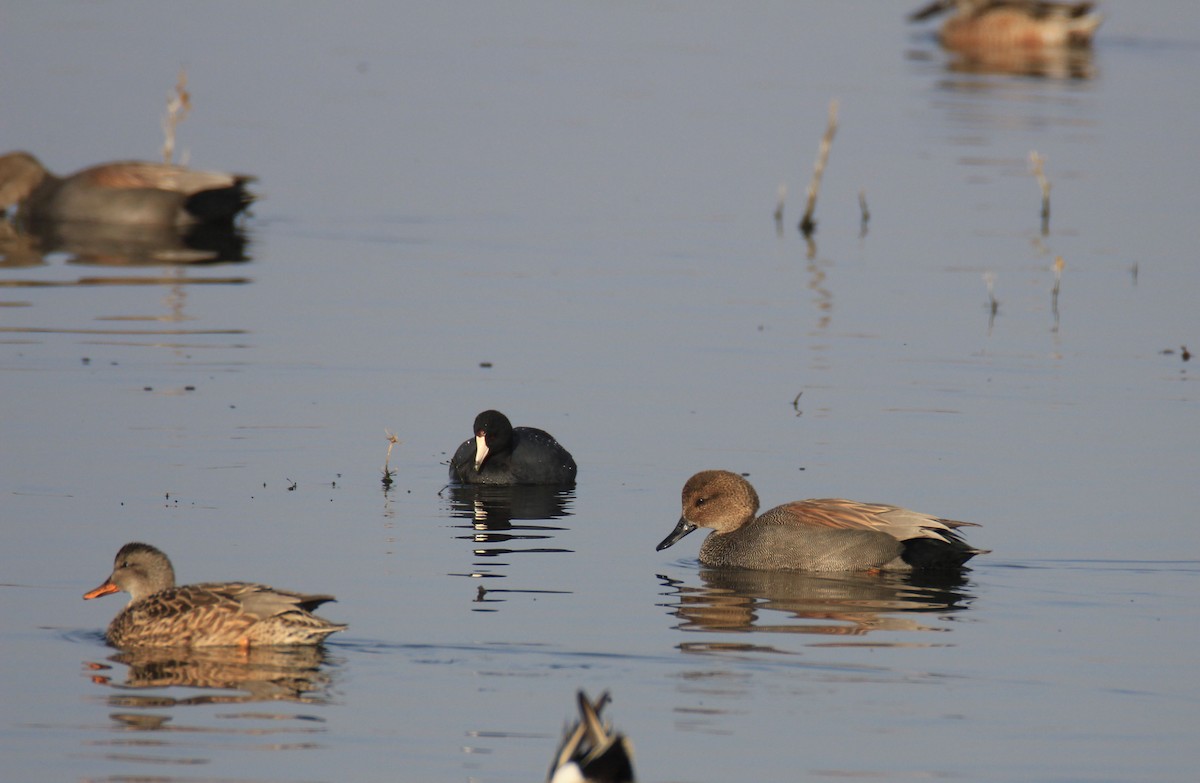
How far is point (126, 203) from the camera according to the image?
81.8 ft

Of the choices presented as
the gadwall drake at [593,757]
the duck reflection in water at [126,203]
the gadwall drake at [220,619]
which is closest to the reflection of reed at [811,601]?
the gadwall drake at [220,619]

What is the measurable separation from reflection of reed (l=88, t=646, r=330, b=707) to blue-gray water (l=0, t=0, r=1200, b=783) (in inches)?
2.1

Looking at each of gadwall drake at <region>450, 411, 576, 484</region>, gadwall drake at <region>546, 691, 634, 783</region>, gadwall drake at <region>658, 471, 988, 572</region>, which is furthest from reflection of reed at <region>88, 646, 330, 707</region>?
gadwall drake at <region>450, 411, 576, 484</region>

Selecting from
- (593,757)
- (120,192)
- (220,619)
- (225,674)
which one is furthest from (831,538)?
(120,192)

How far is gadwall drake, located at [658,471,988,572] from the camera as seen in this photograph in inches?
476

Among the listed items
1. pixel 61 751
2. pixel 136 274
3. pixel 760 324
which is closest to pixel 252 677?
pixel 61 751

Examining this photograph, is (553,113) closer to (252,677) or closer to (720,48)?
(720,48)

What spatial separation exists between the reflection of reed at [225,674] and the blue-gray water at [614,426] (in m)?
0.05

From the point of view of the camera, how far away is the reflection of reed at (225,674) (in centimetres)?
919

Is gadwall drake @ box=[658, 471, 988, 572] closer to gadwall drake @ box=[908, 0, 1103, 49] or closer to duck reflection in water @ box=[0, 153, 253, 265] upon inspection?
duck reflection in water @ box=[0, 153, 253, 265]

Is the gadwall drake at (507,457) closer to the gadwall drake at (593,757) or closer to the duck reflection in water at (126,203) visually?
the gadwall drake at (593,757)

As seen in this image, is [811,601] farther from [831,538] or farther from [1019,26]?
[1019,26]

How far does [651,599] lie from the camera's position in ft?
37.0

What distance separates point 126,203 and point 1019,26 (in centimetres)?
2859
